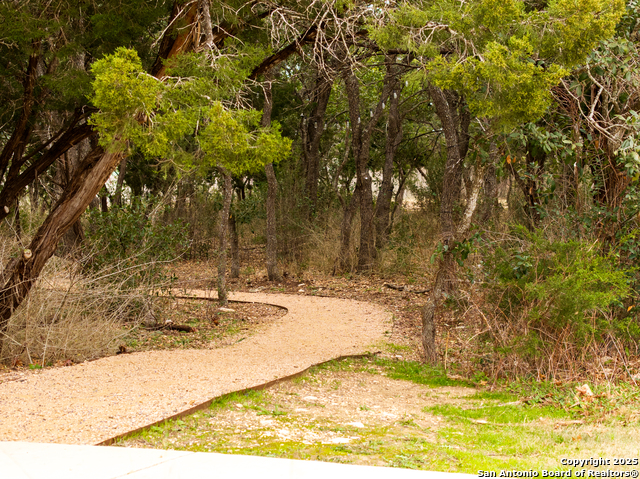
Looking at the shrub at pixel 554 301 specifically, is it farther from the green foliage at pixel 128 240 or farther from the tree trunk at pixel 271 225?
the tree trunk at pixel 271 225

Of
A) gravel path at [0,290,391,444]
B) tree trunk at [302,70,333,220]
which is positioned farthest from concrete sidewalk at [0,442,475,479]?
tree trunk at [302,70,333,220]

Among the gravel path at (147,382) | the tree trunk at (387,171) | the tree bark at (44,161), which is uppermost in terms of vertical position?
the tree trunk at (387,171)

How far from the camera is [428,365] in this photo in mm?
7285

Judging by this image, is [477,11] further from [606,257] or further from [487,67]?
[606,257]

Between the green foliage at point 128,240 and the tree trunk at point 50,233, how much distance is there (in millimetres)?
2404

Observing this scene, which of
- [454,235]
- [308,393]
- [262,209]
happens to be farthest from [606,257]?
[262,209]

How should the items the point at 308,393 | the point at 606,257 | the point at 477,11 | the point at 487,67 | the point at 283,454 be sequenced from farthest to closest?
the point at 606,257 < the point at 308,393 < the point at 477,11 < the point at 487,67 < the point at 283,454

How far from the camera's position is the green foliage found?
9320 mm

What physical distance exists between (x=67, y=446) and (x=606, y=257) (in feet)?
17.5

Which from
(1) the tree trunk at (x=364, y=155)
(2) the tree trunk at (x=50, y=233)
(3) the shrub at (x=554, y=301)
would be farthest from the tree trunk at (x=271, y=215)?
(3) the shrub at (x=554, y=301)

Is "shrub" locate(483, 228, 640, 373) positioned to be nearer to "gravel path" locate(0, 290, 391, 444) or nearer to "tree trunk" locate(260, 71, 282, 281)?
"gravel path" locate(0, 290, 391, 444)

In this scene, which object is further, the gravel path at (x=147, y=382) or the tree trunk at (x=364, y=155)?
the tree trunk at (x=364, y=155)

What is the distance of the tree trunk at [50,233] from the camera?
260 inches

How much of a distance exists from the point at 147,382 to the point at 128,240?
4.45 metres
